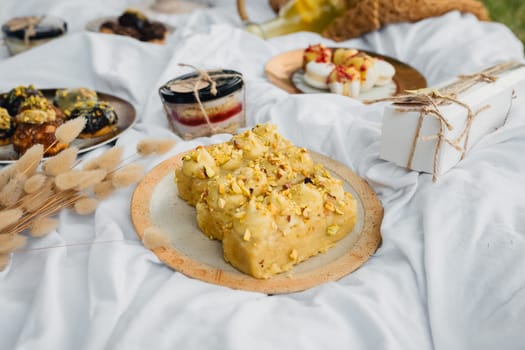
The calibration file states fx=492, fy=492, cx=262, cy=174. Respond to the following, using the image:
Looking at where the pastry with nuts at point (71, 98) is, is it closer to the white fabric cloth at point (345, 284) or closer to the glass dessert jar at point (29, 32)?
the white fabric cloth at point (345, 284)

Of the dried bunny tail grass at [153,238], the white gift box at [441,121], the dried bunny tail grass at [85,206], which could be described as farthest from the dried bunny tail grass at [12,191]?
the white gift box at [441,121]

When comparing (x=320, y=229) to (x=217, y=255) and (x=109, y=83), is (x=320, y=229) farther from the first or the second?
(x=109, y=83)

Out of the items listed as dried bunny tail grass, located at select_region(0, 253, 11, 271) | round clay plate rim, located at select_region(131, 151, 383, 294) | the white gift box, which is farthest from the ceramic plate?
the white gift box

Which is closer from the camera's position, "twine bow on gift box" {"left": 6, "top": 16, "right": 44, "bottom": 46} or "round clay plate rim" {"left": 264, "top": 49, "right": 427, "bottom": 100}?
"round clay plate rim" {"left": 264, "top": 49, "right": 427, "bottom": 100}

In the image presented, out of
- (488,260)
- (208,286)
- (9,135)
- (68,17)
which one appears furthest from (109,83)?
(488,260)

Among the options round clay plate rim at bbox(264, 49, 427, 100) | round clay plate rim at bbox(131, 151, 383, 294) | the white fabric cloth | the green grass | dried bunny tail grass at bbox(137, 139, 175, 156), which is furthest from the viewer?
the green grass

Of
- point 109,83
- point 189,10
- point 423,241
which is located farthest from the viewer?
point 189,10

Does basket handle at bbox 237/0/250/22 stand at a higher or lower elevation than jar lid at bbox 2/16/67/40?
lower

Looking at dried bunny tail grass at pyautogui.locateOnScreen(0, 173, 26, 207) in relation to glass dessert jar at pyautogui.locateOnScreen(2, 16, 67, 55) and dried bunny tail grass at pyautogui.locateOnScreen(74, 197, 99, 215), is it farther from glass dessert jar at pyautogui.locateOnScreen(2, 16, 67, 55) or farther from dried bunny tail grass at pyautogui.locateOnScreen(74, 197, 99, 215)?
glass dessert jar at pyautogui.locateOnScreen(2, 16, 67, 55)
